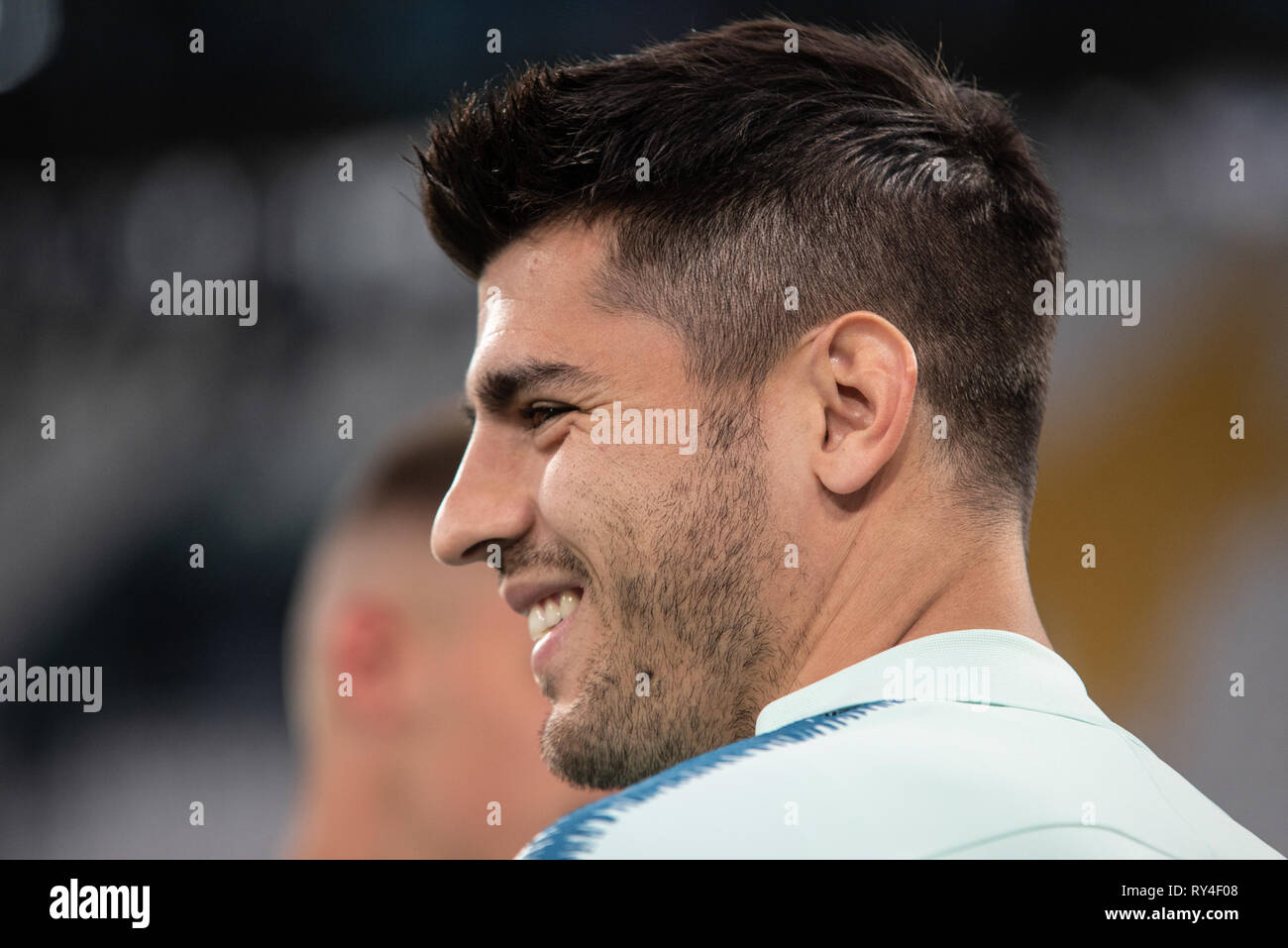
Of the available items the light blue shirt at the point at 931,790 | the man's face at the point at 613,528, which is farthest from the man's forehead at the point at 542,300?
the light blue shirt at the point at 931,790

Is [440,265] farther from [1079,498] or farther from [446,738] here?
[1079,498]

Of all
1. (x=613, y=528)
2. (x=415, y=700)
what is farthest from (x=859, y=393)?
(x=415, y=700)

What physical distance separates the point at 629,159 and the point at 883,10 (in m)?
3.15

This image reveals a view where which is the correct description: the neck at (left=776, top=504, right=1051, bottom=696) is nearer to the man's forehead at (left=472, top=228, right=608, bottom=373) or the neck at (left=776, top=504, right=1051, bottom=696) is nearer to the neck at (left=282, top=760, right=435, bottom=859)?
the man's forehead at (left=472, top=228, right=608, bottom=373)

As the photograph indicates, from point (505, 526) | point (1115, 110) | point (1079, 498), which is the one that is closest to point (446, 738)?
point (505, 526)

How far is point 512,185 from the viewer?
177 cm

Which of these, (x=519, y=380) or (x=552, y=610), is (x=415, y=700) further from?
(x=519, y=380)

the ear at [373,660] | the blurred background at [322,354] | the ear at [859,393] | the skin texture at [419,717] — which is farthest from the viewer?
the blurred background at [322,354]

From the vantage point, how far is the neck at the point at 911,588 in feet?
4.80

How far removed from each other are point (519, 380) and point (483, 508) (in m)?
0.18

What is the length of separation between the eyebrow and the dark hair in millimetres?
107

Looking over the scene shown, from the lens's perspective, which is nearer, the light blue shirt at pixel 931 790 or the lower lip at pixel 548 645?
the light blue shirt at pixel 931 790

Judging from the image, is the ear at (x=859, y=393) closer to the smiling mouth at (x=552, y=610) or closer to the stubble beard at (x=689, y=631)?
the stubble beard at (x=689, y=631)

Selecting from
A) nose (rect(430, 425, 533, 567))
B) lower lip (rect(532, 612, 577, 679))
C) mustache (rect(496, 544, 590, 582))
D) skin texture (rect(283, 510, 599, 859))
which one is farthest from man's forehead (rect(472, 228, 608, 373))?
skin texture (rect(283, 510, 599, 859))
